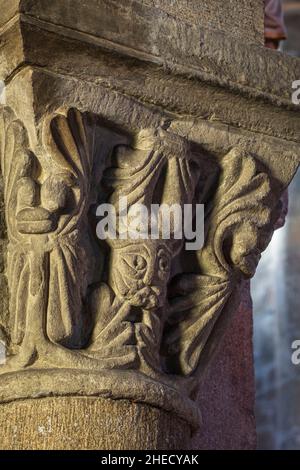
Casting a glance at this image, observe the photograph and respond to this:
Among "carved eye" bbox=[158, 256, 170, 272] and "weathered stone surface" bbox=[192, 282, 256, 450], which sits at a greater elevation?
"carved eye" bbox=[158, 256, 170, 272]

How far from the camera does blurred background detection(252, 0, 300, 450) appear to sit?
7230mm

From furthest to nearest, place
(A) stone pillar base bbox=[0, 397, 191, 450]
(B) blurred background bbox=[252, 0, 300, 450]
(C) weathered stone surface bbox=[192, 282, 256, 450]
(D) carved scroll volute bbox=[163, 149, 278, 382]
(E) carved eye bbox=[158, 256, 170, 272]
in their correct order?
(B) blurred background bbox=[252, 0, 300, 450], (C) weathered stone surface bbox=[192, 282, 256, 450], (D) carved scroll volute bbox=[163, 149, 278, 382], (E) carved eye bbox=[158, 256, 170, 272], (A) stone pillar base bbox=[0, 397, 191, 450]

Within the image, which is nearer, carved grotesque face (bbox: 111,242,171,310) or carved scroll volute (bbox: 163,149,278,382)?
carved grotesque face (bbox: 111,242,171,310)

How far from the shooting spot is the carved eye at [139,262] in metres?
2.22

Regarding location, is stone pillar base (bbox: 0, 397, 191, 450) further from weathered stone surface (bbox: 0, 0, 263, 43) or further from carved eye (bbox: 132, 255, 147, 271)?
weathered stone surface (bbox: 0, 0, 263, 43)

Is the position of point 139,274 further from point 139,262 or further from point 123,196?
point 123,196

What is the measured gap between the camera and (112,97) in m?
2.29

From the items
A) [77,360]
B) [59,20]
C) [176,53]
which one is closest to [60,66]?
[59,20]

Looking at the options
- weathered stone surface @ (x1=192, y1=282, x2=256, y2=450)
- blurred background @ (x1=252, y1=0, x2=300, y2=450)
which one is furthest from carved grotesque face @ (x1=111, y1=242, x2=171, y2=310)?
blurred background @ (x1=252, y1=0, x2=300, y2=450)

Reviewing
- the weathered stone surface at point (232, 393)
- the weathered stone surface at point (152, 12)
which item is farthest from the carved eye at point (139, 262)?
the weathered stone surface at point (232, 393)

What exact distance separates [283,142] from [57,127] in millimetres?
549

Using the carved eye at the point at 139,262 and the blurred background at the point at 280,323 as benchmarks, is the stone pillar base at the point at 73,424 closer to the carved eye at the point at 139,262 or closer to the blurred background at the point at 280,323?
the carved eye at the point at 139,262

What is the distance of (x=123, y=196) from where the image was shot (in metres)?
2.26
